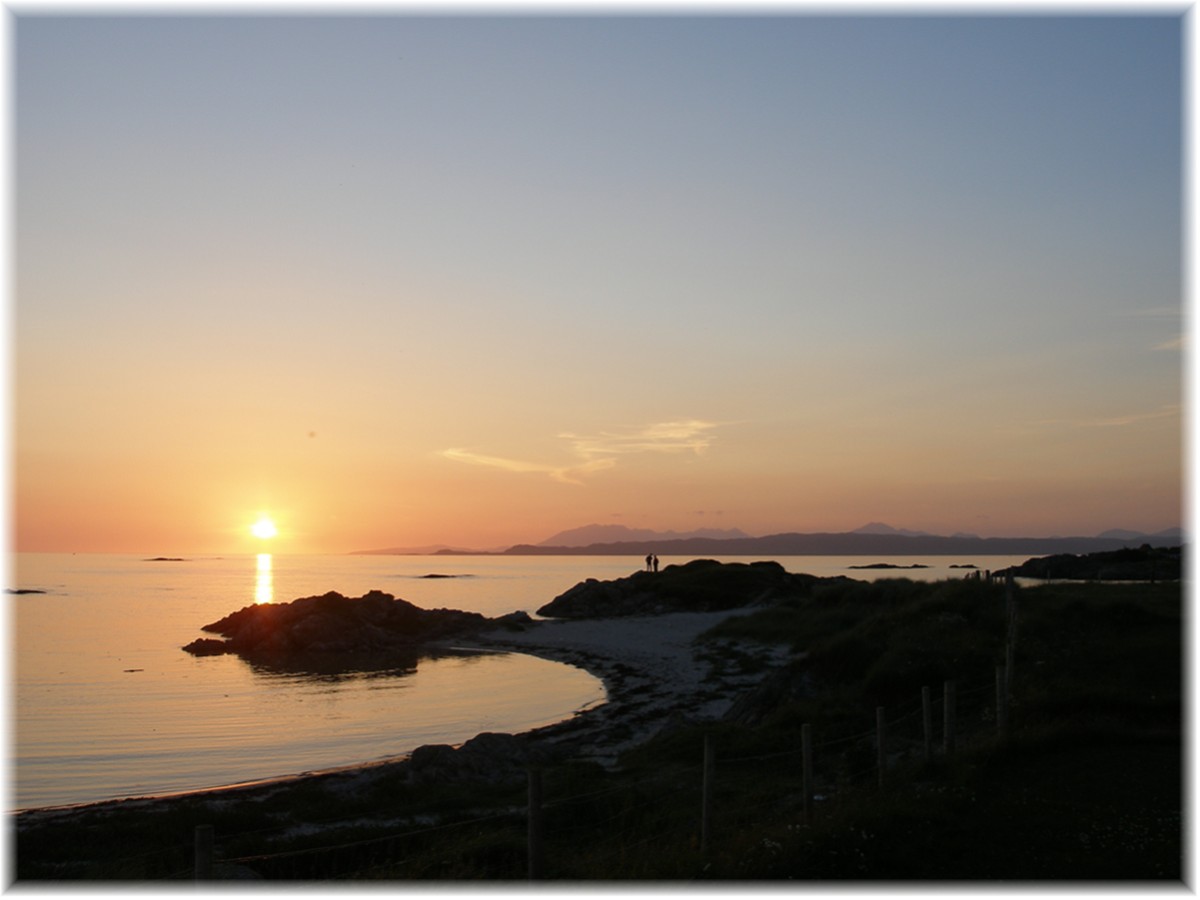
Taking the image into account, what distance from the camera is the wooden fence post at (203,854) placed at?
937cm

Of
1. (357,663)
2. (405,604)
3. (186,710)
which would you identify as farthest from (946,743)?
(405,604)

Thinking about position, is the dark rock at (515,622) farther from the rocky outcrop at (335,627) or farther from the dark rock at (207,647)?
the dark rock at (207,647)

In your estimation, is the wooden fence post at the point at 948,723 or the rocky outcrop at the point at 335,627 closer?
the wooden fence post at the point at 948,723

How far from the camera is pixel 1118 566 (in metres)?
69.5

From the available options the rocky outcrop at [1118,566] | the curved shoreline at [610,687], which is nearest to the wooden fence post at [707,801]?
the curved shoreline at [610,687]

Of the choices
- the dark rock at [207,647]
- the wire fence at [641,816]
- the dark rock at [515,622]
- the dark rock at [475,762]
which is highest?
the wire fence at [641,816]

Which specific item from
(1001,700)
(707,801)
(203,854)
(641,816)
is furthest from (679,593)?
(203,854)

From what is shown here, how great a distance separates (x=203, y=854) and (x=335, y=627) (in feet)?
193

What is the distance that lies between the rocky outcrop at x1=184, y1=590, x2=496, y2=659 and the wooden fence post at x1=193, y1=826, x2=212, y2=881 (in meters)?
56.6

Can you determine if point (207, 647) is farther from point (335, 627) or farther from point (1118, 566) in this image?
point (1118, 566)

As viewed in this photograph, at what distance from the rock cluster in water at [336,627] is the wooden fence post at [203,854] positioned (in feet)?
185

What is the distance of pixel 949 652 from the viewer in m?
27.9

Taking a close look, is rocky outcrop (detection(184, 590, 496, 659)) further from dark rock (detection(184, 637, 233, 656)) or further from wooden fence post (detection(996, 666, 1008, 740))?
wooden fence post (detection(996, 666, 1008, 740))

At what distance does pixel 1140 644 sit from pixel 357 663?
151 feet
